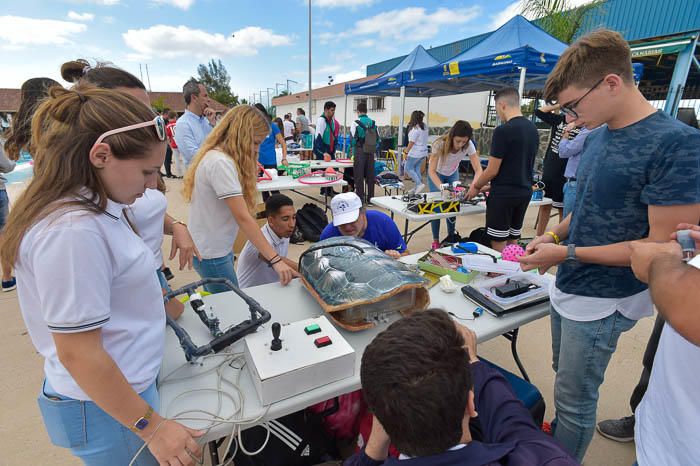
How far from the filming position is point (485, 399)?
103cm

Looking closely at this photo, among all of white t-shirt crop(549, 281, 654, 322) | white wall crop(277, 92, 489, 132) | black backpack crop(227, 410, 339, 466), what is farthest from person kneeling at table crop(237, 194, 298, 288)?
white wall crop(277, 92, 489, 132)

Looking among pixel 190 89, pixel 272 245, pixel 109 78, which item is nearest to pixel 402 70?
pixel 190 89

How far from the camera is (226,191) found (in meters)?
1.76

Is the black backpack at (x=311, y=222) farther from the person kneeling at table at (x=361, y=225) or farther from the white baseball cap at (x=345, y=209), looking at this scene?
the white baseball cap at (x=345, y=209)

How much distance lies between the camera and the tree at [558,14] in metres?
7.50

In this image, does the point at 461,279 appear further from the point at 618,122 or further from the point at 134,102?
the point at 134,102

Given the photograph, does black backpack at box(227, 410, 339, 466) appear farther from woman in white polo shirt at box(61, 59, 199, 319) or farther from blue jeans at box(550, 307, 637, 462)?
blue jeans at box(550, 307, 637, 462)

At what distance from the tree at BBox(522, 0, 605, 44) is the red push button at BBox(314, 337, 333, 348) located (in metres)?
9.20

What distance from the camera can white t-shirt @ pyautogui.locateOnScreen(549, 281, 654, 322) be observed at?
49.8 inches

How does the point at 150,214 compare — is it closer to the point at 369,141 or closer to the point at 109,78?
the point at 109,78

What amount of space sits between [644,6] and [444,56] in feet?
32.0

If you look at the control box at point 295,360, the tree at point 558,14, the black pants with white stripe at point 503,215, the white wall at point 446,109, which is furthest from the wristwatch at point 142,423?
the white wall at point 446,109

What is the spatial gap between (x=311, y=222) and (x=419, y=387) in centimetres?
408

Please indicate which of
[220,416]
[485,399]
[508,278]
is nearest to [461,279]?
[508,278]
